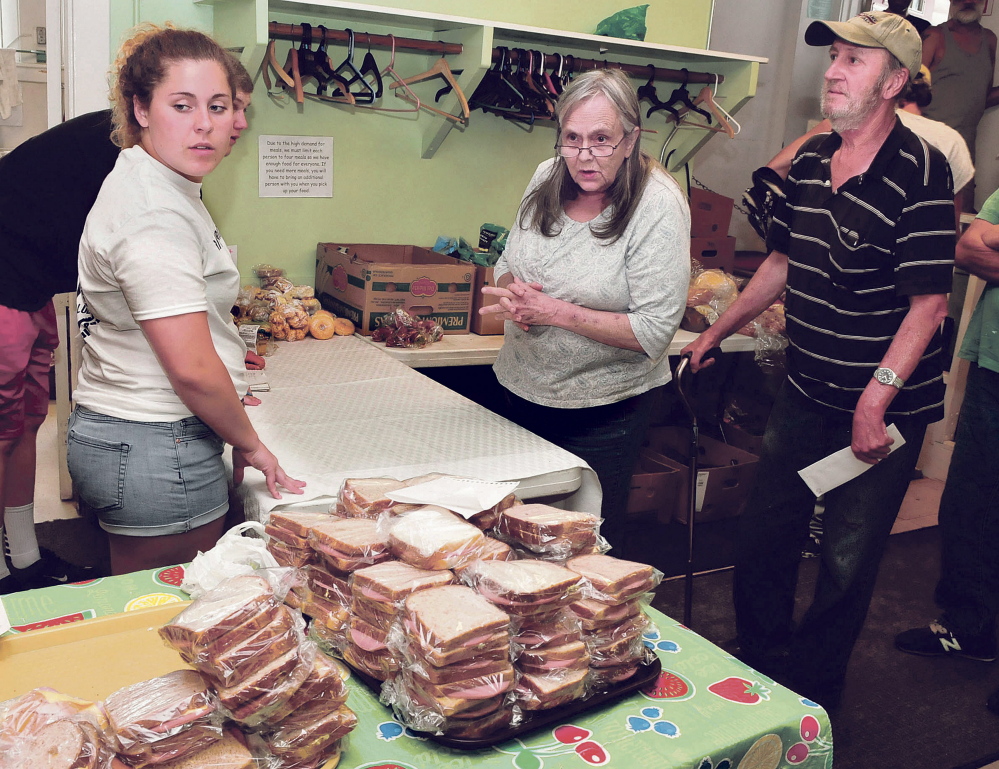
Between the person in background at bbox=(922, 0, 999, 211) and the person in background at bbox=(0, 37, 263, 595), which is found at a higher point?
the person in background at bbox=(922, 0, 999, 211)

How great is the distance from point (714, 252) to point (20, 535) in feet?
9.81

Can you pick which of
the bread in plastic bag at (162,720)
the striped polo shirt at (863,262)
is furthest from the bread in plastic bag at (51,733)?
the striped polo shirt at (863,262)

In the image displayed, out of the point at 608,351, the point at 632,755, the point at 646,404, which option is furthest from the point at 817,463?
the point at 632,755

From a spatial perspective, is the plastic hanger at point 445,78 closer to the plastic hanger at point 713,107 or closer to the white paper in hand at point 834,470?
the plastic hanger at point 713,107

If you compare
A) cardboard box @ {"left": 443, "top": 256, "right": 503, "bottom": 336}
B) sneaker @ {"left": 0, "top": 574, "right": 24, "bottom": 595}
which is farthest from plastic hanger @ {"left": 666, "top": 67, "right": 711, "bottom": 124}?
sneaker @ {"left": 0, "top": 574, "right": 24, "bottom": 595}

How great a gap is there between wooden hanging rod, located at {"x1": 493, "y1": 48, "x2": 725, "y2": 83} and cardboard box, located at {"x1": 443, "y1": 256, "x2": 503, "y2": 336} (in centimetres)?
80

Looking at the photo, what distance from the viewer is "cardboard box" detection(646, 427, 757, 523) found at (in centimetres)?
359

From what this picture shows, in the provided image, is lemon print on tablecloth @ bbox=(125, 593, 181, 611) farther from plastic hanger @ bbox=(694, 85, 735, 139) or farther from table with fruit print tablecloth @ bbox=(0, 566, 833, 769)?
plastic hanger @ bbox=(694, 85, 735, 139)

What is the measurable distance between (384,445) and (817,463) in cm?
109

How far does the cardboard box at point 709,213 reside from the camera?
12.4 ft

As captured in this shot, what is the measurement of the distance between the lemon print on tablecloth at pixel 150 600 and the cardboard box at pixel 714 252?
3.01m

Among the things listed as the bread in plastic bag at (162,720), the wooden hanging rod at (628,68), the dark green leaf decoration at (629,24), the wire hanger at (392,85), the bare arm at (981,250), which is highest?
the dark green leaf decoration at (629,24)

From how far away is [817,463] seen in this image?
2.12 metres

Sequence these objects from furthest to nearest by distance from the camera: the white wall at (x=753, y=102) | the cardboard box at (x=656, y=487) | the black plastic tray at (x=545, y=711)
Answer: the white wall at (x=753, y=102), the cardboard box at (x=656, y=487), the black plastic tray at (x=545, y=711)
